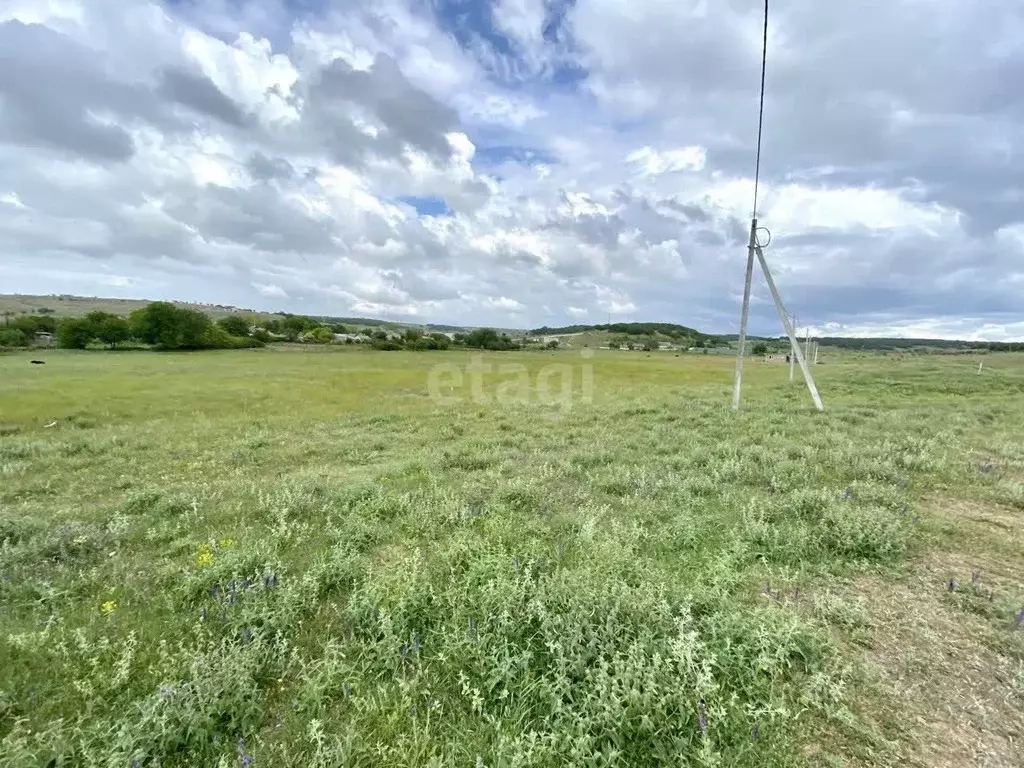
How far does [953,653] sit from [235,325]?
95.3m

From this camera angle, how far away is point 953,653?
364 cm

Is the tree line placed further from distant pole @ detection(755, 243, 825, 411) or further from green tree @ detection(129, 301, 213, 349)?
distant pole @ detection(755, 243, 825, 411)

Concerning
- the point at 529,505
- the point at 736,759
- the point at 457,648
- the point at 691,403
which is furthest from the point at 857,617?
the point at 691,403

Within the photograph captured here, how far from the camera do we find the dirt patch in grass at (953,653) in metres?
2.89

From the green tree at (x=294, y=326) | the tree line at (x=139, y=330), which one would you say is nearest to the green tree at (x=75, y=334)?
the tree line at (x=139, y=330)

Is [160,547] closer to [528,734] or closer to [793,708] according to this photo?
[528,734]

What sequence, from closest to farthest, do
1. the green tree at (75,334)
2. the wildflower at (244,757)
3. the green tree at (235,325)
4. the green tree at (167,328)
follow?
1. the wildflower at (244,757)
2. the green tree at (75,334)
3. the green tree at (167,328)
4. the green tree at (235,325)

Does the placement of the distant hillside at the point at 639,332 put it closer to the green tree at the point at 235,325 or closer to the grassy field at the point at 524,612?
the green tree at the point at 235,325

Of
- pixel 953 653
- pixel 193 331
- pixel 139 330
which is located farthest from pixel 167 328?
pixel 953 653

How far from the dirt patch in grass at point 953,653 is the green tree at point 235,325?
89483 millimetres

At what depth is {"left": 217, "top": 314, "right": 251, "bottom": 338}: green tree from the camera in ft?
263

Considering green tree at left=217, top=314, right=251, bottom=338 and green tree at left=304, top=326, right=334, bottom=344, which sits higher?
green tree at left=217, top=314, right=251, bottom=338

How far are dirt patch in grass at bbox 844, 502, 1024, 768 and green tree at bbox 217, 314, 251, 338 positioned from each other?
89.5 metres

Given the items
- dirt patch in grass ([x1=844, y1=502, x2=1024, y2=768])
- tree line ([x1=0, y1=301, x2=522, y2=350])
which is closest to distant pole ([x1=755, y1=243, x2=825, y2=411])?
dirt patch in grass ([x1=844, y1=502, x2=1024, y2=768])
